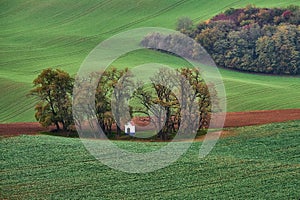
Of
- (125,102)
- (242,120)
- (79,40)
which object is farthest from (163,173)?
(79,40)

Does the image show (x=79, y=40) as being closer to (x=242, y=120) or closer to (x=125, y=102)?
(x=125, y=102)

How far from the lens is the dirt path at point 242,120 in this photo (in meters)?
59.0

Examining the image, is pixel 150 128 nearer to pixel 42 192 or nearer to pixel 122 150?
pixel 122 150

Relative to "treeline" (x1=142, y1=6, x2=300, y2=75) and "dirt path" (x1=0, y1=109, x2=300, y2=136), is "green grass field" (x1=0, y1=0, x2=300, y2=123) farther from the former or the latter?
"dirt path" (x1=0, y1=109, x2=300, y2=136)

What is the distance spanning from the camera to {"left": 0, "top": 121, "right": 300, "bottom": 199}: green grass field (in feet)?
131

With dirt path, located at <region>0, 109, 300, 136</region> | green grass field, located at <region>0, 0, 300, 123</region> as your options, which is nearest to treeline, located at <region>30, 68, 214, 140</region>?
dirt path, located at <region>0, 109, 300, 136</region>

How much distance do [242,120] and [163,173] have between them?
19.4 m

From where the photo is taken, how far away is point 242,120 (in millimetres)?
61719

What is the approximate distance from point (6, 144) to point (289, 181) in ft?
68.2

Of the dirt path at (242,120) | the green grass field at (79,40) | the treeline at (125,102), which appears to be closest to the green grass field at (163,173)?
the dirt path at (242,120)

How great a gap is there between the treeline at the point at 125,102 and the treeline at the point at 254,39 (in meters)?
30.9

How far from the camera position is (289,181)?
136 feet

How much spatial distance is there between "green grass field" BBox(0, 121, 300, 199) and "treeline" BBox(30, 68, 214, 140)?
6.84 meters

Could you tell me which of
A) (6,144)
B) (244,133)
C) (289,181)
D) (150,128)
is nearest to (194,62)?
(150,128)
